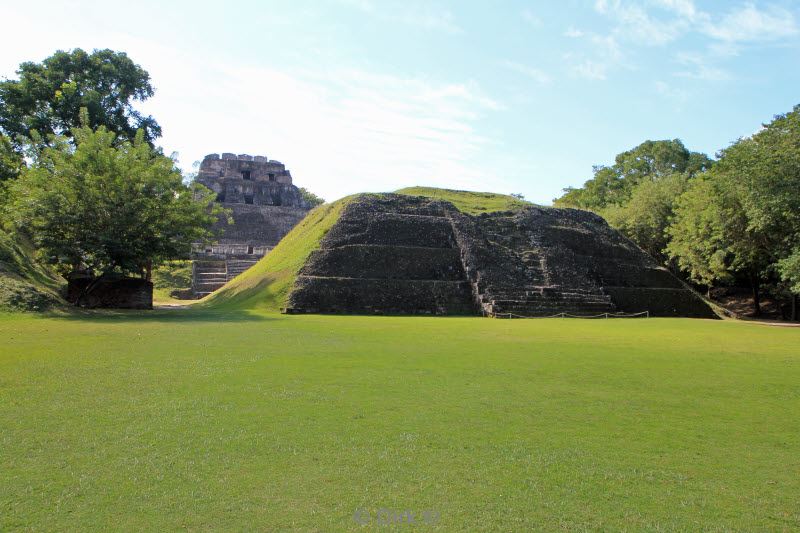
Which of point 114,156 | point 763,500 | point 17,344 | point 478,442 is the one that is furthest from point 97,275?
point 763,500

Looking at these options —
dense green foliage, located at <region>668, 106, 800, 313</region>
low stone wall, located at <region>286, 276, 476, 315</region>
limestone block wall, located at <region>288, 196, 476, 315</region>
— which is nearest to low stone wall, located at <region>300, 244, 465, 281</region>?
limestone block wall, located at <region>288, 196, 476, 315</region>

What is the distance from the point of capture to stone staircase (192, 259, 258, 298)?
94.5 ft

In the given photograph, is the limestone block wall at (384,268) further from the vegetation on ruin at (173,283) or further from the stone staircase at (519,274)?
the vegetation on ruin at (173,283)

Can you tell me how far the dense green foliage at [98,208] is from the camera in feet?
50.6

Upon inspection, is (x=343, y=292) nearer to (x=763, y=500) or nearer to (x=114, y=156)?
(x=114, y=156)

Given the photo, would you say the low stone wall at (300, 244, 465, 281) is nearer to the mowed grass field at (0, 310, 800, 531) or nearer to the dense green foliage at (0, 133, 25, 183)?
the mowed grass field at (0, 310, 800, 531)

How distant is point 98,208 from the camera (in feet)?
51.6

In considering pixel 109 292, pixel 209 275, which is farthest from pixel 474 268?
pixel 209 275

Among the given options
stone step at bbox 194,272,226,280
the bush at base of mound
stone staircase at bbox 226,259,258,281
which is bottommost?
the bush at base of mound

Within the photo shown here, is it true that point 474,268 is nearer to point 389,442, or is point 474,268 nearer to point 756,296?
point 756,296

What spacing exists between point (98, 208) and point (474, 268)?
12.3m

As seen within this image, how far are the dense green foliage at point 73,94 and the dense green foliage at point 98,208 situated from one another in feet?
27.2

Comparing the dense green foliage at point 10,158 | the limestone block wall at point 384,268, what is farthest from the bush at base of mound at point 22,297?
the dense green foliage at point 10,158

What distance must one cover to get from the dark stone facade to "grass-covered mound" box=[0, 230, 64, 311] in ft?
1.89
